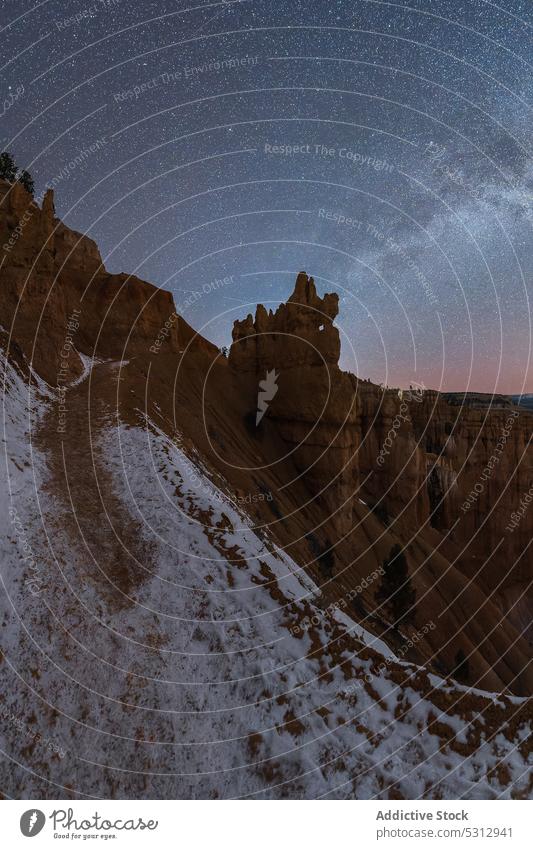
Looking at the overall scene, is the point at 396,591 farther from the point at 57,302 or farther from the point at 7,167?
the point at 7,167

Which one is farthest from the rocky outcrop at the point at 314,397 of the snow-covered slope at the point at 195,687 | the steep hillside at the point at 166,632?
the snow-covered slope at the point at 195,687

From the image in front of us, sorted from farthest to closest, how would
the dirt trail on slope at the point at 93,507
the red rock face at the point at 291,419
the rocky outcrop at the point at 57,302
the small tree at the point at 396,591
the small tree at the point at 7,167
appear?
the small tree at the point at 7,167 < the small tree at the point at 396,591 < the red rock face at the point at 291,419 < the rocky outcrop at the point at 57,302 < the dirt trail on slope at the point at 93,507

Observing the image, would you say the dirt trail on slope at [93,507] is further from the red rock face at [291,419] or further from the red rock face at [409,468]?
the red rock face at [409,468]

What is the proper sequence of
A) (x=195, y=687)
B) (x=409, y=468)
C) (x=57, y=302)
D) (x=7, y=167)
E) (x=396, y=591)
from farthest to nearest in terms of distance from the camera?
(x=409, y=468) < (x=7, y=167) < (x=396, y=591) < (x=57, y=302) < (x=195, y=687)

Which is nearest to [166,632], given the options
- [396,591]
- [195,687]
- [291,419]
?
[195,687]

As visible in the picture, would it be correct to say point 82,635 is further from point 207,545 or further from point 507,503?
point 507,503

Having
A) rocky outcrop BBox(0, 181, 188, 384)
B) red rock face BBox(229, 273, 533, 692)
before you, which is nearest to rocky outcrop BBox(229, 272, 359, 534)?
red rock face BBox(229, 273, 533, 692)

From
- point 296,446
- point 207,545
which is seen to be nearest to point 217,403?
point 296,446

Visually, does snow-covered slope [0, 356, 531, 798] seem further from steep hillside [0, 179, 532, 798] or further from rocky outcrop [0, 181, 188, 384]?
rocky outcrop [0, 181, 188, 384]
